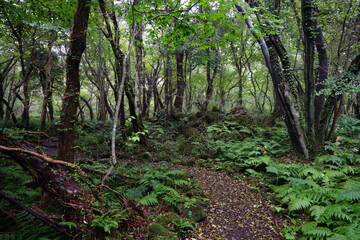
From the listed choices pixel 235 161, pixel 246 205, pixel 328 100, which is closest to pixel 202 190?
pixel 246 205

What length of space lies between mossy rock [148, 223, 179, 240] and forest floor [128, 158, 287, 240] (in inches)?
21.5

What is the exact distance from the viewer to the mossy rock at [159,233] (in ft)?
10.7

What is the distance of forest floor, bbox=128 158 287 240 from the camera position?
150 inches

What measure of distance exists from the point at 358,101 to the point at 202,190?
1588cm

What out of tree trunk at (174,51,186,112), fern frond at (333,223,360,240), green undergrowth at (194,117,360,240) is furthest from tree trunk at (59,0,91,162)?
tree trunk at (174,51,186,112)

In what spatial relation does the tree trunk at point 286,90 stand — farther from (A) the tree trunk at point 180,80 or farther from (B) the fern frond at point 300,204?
(A) the tree trunk at point 180,80

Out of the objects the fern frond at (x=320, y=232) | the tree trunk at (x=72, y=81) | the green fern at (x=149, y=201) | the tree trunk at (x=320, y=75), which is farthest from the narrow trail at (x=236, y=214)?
the tree trunk at (x=320, y=75)

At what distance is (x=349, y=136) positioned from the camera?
8.01 metres

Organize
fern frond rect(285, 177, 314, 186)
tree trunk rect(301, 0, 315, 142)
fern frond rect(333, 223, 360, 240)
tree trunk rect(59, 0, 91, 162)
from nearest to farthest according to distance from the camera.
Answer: fern frond rect(333, 223, 360, 240)
tree trunk rect(59, 0, 91, 162)
fern frond rect(285, 177, 314, 186)
tree trunk rect(301, 0, 315, 142)

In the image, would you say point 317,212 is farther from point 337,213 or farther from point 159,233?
point 159,233

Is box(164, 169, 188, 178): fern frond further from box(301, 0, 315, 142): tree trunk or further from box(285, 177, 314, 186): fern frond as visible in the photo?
box(301, 0, 315, 142): tree trunk

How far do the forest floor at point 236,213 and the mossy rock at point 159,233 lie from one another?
545mm

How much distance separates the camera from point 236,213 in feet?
14.8

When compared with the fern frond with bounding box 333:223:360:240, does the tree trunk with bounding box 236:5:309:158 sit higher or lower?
higher
